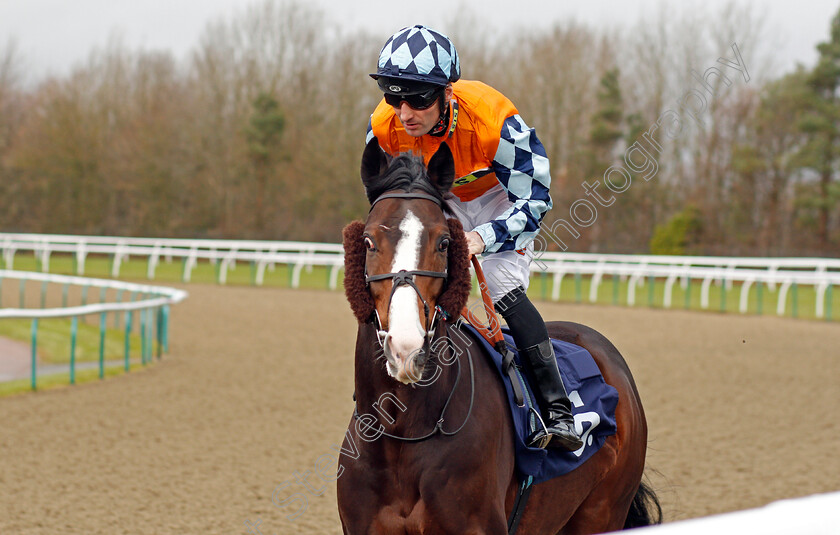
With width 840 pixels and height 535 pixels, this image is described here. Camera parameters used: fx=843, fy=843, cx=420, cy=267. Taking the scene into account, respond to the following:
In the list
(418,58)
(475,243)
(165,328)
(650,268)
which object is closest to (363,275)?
(475,243)

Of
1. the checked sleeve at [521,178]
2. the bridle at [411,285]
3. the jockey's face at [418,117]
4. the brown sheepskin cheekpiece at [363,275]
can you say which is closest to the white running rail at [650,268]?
the checked sleeve at [521,178]

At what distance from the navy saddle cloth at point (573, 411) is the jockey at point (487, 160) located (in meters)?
0.05

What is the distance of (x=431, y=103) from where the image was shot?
2.63m

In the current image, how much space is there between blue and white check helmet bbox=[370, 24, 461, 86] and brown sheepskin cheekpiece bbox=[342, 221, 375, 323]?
1.60ft

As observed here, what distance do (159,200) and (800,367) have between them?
29.7m

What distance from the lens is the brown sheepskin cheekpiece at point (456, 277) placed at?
2.41 metres

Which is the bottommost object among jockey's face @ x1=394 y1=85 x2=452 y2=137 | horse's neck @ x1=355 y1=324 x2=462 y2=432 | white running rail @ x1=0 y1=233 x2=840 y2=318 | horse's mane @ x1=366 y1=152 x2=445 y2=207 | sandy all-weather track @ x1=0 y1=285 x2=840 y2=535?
sandy all-weather track @ x1=0 y1=285 x2=840 y2=535

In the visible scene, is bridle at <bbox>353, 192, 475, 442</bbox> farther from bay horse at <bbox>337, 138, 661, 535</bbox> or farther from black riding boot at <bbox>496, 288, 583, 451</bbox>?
black riding boot at <bbox>496, 288, 583, 451</bbox>

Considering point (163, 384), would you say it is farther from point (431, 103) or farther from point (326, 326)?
point (431, 103)

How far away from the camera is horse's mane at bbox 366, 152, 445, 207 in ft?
8.26

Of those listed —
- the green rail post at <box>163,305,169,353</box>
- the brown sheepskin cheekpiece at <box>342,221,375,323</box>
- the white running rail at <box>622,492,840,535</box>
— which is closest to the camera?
the white running rail at <box>622,492,840,535</box>

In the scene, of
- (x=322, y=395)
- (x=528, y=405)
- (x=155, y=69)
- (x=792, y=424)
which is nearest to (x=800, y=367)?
(x=792, y=424)

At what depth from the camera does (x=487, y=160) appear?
2859 millimetres

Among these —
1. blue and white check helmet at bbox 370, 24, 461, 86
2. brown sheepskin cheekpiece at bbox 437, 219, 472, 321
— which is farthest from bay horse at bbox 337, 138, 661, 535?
blue and white check helmet at bbox 370, 24, 461, 86
